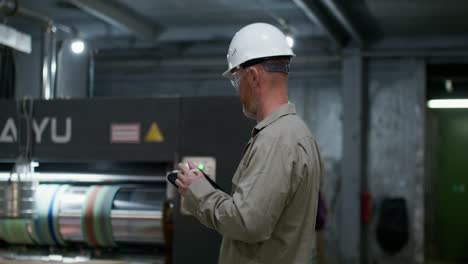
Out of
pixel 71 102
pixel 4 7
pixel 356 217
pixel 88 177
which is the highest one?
pixel 4 7

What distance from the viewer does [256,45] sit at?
199 centimetres

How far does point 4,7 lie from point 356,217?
472 cm

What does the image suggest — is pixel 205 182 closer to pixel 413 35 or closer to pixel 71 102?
pixel 71 102

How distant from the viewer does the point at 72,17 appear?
7355mm

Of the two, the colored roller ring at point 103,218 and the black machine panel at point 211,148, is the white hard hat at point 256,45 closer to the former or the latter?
the black machine panel at point 211,148

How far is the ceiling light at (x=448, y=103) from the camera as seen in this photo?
9398mm

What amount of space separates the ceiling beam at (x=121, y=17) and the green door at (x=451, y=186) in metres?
4.32

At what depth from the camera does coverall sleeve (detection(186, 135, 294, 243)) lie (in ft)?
5.79

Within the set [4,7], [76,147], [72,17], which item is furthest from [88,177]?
[72,17]

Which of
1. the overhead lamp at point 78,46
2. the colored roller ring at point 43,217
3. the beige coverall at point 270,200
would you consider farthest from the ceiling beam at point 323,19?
the beige coverall at point 270,200

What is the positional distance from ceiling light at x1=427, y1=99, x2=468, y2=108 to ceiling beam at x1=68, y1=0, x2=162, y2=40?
13.5 ft

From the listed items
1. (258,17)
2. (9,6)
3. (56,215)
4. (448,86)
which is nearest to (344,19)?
(258,17)

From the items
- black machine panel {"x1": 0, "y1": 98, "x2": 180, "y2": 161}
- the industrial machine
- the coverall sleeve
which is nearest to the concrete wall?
the industrial machine

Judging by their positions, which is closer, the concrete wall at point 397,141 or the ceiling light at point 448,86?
the concrete wall at point 397,141
